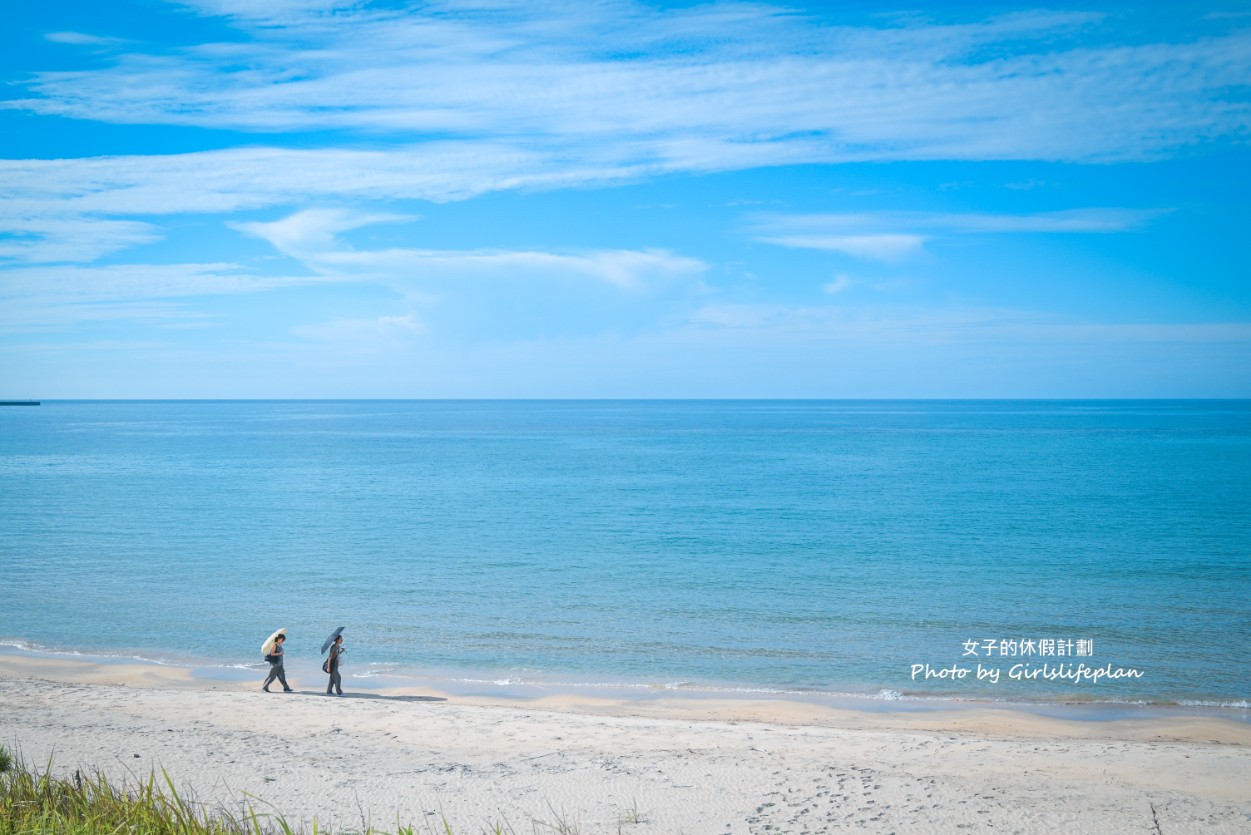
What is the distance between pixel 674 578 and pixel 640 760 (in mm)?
16890

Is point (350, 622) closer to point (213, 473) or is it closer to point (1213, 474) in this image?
point (213, 473)

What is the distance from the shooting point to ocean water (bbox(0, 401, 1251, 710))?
21.7m

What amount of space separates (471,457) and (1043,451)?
6256cm

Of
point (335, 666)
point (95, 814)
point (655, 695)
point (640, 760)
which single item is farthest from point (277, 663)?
point (95, 814)

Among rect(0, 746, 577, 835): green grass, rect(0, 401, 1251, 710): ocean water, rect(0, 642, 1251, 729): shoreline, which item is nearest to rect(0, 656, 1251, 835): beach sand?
rect(0, 642, 1251, 729): shoreline

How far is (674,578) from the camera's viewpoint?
3155 cm

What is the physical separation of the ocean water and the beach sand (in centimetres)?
219

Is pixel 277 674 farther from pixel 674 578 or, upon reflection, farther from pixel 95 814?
pixel 674 578

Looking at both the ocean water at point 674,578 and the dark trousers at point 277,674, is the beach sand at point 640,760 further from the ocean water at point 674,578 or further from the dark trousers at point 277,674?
the ocean water at point 674,578

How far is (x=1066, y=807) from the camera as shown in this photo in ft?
41.4

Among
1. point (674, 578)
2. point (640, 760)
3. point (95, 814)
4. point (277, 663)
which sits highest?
point (674, 578)

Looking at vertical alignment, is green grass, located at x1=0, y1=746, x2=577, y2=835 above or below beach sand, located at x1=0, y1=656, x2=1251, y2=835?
above

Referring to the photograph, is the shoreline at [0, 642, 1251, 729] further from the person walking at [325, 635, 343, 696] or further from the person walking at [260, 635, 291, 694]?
the person walking at [260, 635, 291, 694]

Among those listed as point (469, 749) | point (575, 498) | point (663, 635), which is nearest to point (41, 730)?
point (469, 749)
